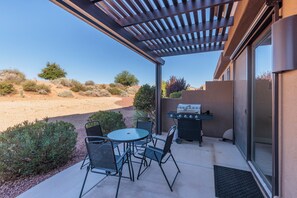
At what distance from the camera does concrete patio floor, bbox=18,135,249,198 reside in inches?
83.8

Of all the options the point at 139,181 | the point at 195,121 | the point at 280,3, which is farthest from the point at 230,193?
the point at 280,3

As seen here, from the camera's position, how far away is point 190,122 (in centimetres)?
429

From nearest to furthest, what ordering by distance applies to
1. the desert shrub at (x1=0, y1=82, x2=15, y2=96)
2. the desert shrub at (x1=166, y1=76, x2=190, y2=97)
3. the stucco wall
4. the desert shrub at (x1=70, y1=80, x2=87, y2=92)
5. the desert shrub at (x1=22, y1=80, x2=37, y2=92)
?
1. the stucco wall
2. the desert shrub at (x1=0, y1=82, x2=15, y2=96)
3. the desert shrub at (x1=166, y1=76, x2=190, y2=97)
4. the desert shrub at (x1=22, y1=80, x2=37, y2=92)
5. the desert shrub at (x1=70, y1=80, x2=87, y2=92)

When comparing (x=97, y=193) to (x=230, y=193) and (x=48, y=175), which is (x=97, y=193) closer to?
(x=48, y=175)

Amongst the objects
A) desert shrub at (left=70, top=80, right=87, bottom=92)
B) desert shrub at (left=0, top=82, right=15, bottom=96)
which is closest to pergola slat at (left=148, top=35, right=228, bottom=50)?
desert shrub at (left=0, top=82, right=15, bottom=96)

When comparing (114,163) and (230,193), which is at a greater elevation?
(114,163)

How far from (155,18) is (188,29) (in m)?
0.92

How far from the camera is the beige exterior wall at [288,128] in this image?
4.53 ft

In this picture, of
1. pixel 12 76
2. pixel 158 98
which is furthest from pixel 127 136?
pixel 12 76

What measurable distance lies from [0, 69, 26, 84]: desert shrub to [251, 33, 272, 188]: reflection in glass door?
11.9 metres

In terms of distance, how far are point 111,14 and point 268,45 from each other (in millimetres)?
2670

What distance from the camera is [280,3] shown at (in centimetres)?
164

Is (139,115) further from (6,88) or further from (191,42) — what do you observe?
(6,88)

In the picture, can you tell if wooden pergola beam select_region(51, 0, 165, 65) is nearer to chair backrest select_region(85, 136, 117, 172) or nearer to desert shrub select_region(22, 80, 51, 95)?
chair backrest select_region(85, 136, 117, 172)
